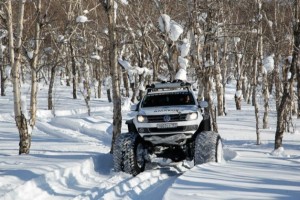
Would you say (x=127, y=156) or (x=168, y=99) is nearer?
(x=127, y=156)

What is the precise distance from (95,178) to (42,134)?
1200cm

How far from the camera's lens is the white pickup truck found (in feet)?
33.4

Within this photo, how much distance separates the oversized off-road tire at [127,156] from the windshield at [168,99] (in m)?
1.22

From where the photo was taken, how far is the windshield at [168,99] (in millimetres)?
11398

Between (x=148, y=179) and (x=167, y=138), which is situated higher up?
(x=167, y=138)

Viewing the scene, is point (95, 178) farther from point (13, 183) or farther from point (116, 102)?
point (116, 102)

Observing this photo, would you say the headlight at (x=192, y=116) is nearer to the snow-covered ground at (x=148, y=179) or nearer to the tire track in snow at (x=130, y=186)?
the snow-covered ground at (x=148, y=179)

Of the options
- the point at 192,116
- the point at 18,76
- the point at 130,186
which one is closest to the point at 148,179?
the point at 130,186

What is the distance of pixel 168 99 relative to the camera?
452 inches

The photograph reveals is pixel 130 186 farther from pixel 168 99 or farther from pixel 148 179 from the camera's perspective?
pixel 168 99

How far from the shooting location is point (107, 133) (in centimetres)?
2119

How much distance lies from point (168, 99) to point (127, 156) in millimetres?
2057

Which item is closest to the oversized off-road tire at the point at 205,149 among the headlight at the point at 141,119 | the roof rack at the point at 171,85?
the headlight at the point at 141,119

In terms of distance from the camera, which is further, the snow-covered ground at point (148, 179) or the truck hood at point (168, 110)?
the truck hood at point (168, 110)
